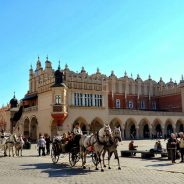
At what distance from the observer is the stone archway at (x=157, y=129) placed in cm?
5651

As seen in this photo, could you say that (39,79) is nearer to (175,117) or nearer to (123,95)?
(123,95)

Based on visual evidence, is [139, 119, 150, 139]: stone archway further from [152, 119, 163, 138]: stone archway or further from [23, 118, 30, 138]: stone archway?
[23, 118, 30, 138]: stone archway

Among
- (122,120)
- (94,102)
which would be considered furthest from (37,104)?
(122,120)

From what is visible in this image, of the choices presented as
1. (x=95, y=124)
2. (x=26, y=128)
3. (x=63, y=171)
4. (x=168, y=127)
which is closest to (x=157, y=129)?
(x=168, y=127)

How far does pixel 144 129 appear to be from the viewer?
57.9 meters

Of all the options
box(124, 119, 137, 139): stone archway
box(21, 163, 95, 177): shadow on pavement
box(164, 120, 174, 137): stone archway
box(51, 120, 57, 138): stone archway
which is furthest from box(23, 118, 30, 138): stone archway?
box(21, 163, 95, 177): shadow on pavement

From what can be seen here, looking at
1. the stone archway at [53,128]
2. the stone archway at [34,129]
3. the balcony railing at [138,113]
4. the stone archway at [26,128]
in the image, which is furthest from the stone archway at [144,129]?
the stone archway at [26,128]

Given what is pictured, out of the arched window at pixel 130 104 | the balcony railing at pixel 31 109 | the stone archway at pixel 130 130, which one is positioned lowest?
the stone archway at pixel 130 130

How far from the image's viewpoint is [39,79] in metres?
53.3

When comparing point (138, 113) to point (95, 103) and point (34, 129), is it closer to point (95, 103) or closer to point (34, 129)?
point (95, 103)

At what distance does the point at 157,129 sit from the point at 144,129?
2.71 m

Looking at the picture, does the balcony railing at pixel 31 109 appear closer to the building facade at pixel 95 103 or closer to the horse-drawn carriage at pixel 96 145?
the building facade at pixel 95 103

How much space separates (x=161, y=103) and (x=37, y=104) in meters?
24.5

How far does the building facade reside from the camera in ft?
149
